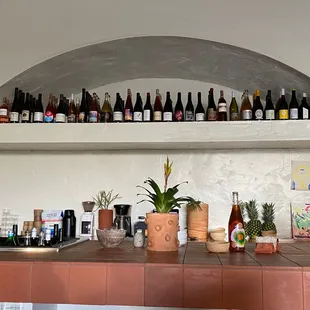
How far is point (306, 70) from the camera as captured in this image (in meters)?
1.91

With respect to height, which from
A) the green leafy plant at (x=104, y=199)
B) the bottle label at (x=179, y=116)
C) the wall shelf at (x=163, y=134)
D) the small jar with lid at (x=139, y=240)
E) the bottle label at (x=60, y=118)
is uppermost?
the bottle label at (x=179, y=116)

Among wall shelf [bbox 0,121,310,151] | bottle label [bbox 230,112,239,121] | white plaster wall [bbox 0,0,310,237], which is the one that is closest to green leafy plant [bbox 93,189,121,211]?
white plaster wall [bbox 0,0,310,237]

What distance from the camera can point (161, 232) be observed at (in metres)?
1.21

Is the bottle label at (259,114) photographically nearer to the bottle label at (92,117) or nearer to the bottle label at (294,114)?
the bottle label at (294,114)

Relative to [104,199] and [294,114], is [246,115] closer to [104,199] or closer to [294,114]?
[294,114]

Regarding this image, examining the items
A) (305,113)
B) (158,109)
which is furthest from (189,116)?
(305,113)

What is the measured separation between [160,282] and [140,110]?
53.5 inches

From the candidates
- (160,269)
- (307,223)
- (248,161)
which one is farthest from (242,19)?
(160,269)

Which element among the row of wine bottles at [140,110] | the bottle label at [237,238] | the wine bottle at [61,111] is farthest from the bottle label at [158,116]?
the bottle label at [237,238]

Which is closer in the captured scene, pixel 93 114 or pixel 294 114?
pixel 294 114

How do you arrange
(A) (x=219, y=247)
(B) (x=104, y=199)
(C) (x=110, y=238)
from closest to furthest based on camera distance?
(A) (x=219, y=247)
(C) (x=110, y=238)
(B) (x=104, y=199)

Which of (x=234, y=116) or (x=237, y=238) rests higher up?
(x=234, y=116)

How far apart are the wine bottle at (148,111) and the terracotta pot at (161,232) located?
936 mm

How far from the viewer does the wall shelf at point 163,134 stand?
190 centimetres
